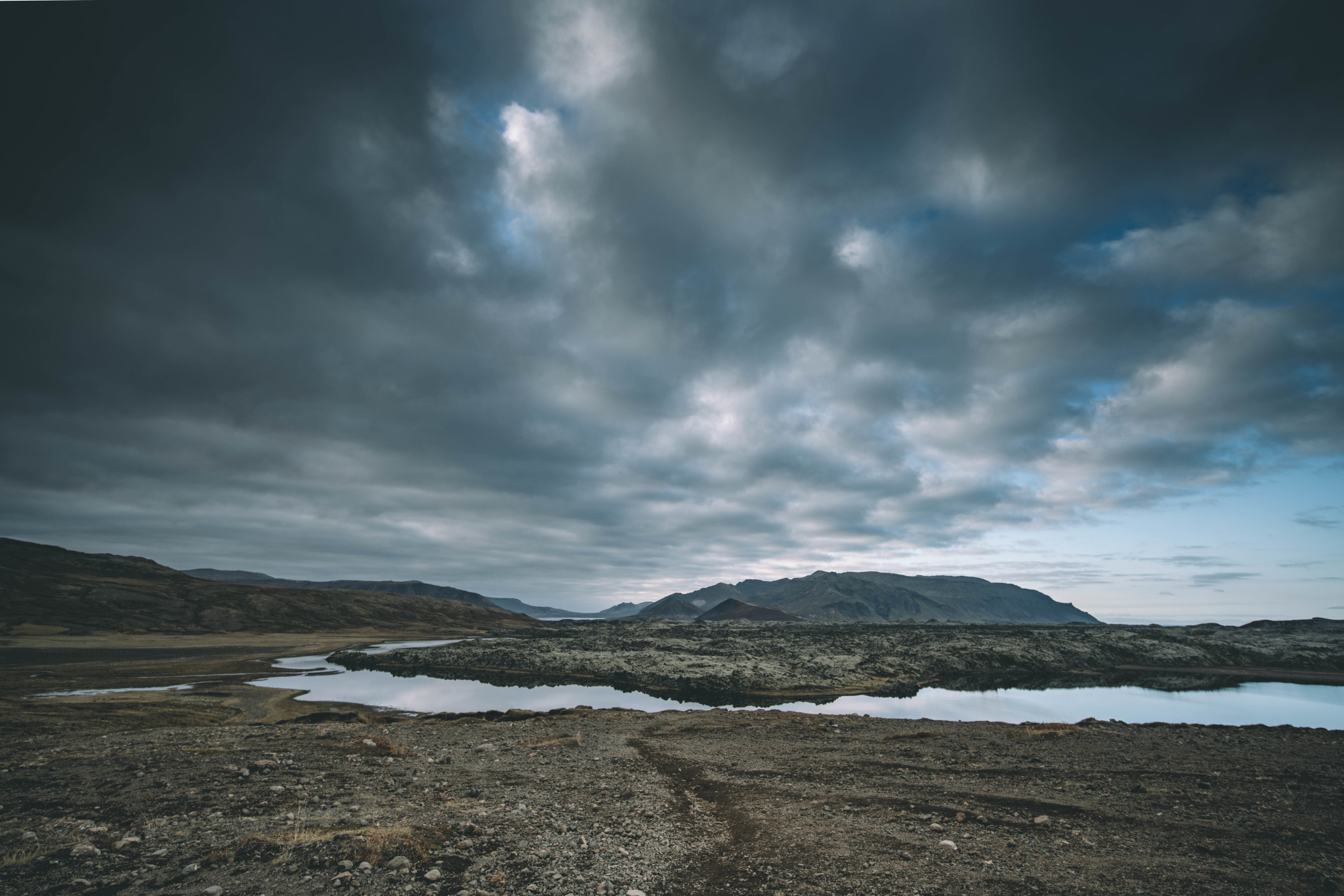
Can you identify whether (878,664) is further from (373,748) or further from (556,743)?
(373,748)

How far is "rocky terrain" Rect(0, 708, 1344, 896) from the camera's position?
353 inches

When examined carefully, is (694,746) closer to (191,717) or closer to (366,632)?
(191,717)

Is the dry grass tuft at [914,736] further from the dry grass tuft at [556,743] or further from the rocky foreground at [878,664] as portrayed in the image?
the rocky foreground at [878,664]

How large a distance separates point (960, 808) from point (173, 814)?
721 inches

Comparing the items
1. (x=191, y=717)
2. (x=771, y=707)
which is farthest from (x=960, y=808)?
(x=191, y=717)

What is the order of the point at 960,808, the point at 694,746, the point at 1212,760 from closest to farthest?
the point at 960,808 < the point at 1212,760 < the point at 694,746

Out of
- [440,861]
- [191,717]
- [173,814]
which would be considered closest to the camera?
[440,861]

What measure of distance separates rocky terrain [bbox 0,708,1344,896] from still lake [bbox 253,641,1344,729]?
12.6 metres

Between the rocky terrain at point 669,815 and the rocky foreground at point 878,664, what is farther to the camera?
the rocky foreground at point 878,664

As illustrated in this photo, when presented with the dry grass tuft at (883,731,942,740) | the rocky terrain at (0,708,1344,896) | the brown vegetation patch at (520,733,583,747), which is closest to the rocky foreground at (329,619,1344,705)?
the dry grass tuft at (883,731,942,740)

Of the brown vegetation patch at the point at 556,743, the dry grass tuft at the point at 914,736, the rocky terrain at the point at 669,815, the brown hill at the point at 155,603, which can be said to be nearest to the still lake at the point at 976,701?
the dry grass tuft at the point at 914,736

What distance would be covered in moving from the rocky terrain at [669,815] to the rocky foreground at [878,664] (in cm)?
2374

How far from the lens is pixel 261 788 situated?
44.0 feet

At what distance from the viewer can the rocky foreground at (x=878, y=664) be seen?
4622 cm
